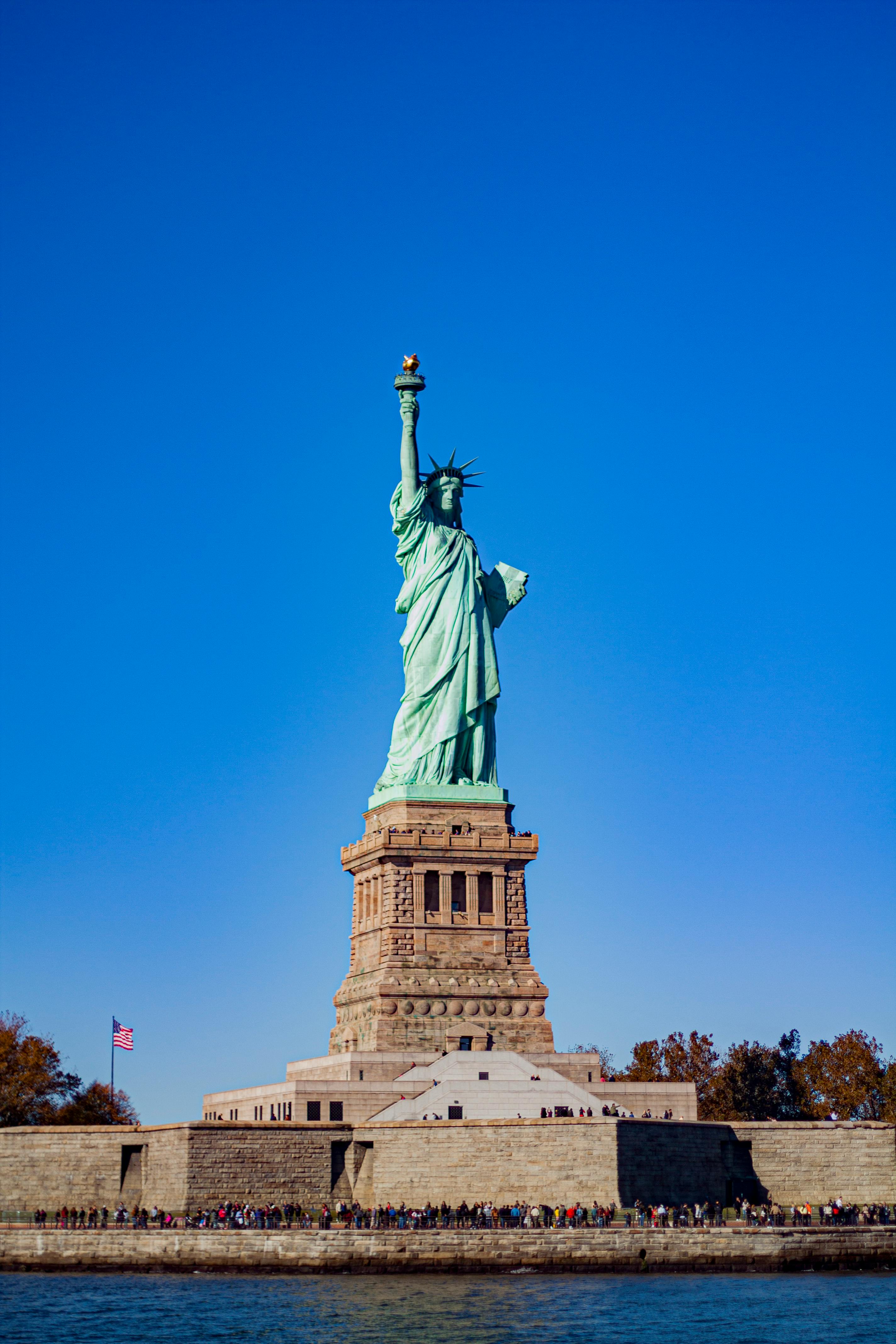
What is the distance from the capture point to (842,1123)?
5600cm

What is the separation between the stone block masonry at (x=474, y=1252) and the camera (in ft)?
156

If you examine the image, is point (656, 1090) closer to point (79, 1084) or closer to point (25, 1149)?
point (25, 1149)

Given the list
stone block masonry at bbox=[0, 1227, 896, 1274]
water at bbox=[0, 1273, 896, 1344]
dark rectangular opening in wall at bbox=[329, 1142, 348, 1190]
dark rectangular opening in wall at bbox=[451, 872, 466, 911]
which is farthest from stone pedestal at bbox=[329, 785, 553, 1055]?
water at bbox=[0, 1273, 896, 1344]

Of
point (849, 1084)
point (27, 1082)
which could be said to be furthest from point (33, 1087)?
point (849, 1084)

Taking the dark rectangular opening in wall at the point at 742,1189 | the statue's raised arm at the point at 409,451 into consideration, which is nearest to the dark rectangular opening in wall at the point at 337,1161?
the dark rectangular opening in wall at the point at 742,1189

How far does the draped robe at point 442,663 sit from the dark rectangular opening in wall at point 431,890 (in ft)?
10.9

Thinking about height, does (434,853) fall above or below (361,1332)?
above

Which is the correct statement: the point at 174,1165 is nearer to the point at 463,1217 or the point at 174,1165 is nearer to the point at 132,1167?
the point at 132,1167

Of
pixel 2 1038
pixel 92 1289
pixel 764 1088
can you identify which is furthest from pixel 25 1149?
pixel 764 1088

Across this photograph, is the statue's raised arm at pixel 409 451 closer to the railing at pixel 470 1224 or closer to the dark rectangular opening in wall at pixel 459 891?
the dark rectangular opening in wall at pixel 459 891

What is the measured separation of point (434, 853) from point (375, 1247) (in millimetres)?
16352

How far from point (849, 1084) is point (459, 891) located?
22.3 m

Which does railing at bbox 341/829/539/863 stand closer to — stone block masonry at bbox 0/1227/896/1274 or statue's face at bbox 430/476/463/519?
statue's face at bbox 430/476/463/519

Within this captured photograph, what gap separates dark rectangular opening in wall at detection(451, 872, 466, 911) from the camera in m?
62.1
